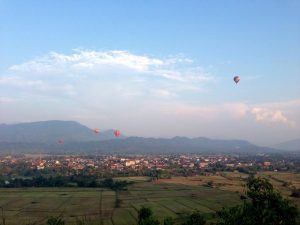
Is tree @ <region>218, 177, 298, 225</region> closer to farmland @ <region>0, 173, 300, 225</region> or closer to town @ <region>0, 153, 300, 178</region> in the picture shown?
farmland @ <region>0, 173, 300, 225</region>

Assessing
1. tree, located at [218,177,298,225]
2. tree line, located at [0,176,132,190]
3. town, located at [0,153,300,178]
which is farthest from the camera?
town, located at [0,153,300,178]

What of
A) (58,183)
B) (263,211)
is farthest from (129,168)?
(263,211)

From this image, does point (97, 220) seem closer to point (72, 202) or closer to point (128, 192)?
point (72, 202)

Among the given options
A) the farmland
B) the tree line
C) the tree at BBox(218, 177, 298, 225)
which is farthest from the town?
the tree at BBox(218, 177, 298, 225)

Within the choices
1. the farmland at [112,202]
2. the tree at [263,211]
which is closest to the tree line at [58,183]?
the farmland at [112,202]

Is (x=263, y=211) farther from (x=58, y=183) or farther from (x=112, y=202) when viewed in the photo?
(x=58, y=183)

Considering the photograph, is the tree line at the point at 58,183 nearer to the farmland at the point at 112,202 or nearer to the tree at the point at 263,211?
the farmland at the point at 112,202

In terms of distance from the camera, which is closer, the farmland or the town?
the farmland

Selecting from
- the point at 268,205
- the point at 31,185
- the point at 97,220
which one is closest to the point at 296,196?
the point at 97,220
